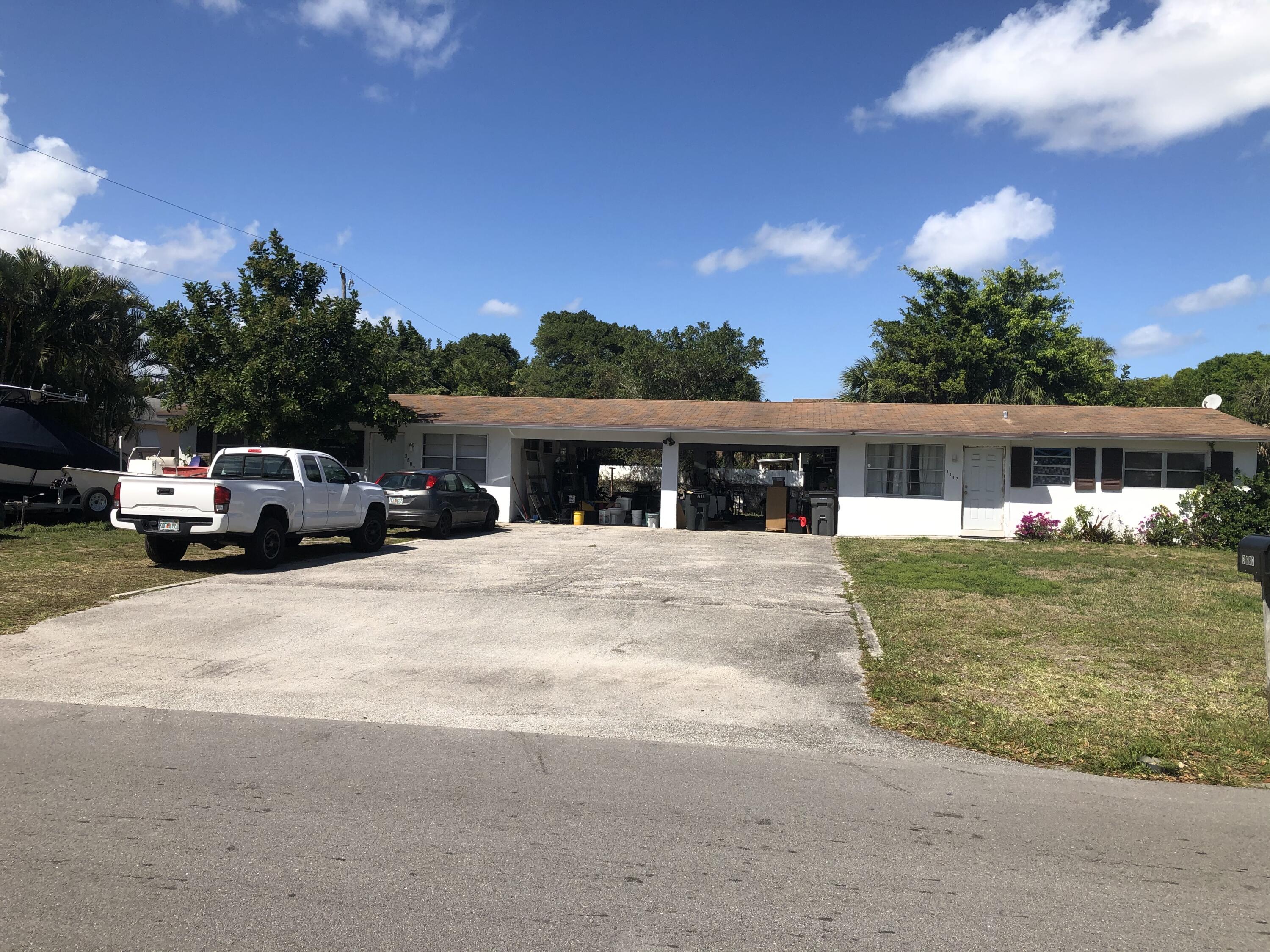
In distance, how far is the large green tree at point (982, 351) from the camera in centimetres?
3809

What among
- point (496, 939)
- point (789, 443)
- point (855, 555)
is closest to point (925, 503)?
point (789, 443)

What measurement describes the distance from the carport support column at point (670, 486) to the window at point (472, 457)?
4.89 m

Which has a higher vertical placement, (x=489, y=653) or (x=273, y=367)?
(x=273, y=367)

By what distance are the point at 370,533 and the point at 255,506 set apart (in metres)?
3.25

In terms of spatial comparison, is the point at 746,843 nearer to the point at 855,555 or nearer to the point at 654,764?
the point at 654,764

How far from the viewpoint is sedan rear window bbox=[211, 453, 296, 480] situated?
48.1 feet

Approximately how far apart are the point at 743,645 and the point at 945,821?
15.1 ft

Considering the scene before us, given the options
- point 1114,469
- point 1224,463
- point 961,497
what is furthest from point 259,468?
point 1224,463

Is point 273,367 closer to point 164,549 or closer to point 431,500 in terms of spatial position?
point 431,500

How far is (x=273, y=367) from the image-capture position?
20828mm

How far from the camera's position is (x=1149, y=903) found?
3.80m

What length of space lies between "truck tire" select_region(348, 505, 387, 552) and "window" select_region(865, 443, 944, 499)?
12.2m

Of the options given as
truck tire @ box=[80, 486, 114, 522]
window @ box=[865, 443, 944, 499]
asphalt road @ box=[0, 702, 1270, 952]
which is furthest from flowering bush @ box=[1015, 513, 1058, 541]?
truck tire @ box=[80, 486, 114, 522]

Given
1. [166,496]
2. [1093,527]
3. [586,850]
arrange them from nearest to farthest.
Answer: [586,850] → [166,496] → [1093,527]
